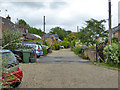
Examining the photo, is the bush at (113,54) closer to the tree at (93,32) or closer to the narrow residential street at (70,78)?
the narrow residential street at (70,78)

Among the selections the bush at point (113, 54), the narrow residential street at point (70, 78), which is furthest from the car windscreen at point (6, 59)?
the bush at point (113, 54)

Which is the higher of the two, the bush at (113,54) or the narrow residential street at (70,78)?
the bush at (113,54)

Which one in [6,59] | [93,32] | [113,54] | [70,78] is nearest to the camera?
[6,59]

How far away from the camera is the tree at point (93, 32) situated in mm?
20594

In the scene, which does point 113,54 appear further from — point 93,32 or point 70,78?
point 93,32

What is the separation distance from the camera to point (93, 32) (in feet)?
67.7

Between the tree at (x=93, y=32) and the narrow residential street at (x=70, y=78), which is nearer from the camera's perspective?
the narrow residential street at (x=70, y=78)

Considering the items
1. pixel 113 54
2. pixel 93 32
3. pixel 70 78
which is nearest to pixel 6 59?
pixel 70 78

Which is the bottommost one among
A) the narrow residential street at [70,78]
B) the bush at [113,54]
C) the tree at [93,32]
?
the narrow residential street at [70,78]

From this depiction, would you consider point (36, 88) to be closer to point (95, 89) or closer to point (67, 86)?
point (67, 86)

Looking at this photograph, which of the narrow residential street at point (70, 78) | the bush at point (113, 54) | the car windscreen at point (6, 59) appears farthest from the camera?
the bush at point (113, 54)

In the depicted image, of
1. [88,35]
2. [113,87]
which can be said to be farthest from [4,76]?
[88,35]

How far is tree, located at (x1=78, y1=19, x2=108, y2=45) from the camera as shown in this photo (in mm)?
20594

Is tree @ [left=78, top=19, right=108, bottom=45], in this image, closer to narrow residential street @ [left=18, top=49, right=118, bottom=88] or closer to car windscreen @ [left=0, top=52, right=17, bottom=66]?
narrow residential street @ [left=18, top=49, right=118, bottom=88]
